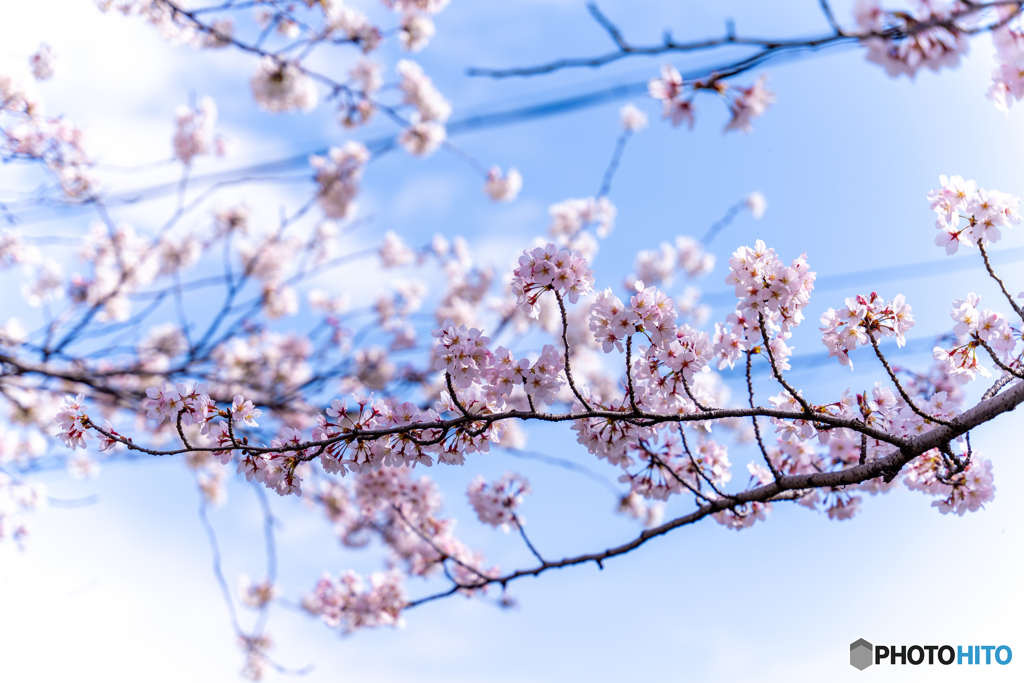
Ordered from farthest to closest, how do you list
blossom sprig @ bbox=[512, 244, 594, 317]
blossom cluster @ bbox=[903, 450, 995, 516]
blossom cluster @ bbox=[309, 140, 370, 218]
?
blossom cluster @ bbox=[309, 140, 370, 218] → blossom cluster @ bbox=[903, 450, 995, 516] → blossom sprig @ bbox=[512, 244, 594, 317]

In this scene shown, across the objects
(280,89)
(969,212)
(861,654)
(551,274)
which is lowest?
(861,654)

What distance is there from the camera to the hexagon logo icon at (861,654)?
4770mm

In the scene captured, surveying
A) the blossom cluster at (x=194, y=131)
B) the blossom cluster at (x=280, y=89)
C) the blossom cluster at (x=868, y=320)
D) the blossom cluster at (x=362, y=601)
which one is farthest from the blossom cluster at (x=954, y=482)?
the blossom cluster at (x=194, y=131)

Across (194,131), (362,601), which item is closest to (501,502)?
(362,601)

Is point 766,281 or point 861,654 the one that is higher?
point 766,281

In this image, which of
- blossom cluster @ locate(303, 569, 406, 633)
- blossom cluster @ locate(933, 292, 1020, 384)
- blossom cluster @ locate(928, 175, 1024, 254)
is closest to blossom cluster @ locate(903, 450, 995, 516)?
blossom cluster @ locate(933, 292, 1020, 384)

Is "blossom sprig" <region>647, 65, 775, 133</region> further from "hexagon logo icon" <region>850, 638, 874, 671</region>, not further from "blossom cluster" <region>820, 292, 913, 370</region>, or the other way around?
"hexagon logo icon" <region>850, 638, 874, 671</region>

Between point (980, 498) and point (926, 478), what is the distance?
25 centimetres

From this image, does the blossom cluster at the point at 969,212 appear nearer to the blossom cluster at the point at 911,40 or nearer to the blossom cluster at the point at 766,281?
the blossom cluster at the point at 766,281

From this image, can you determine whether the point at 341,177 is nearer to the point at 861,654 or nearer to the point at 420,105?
the point at 420,105

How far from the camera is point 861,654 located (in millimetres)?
4805

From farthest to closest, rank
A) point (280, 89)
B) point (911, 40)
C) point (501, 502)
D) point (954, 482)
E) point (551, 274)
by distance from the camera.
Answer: point (280, 89)
point (501, 502)
point (954, 482)
point (551, 274)
point (911, 40)

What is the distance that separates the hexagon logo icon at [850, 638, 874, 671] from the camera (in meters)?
4.77

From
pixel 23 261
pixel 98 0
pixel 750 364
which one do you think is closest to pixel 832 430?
pixel 750 364
